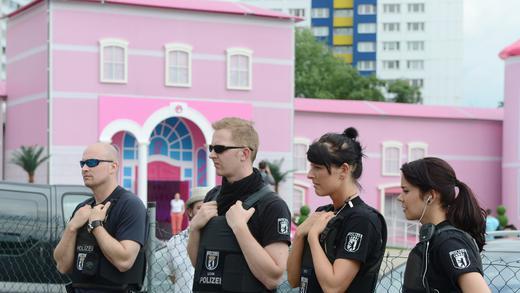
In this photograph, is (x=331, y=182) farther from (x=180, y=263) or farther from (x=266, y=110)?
(x=266, y=110)

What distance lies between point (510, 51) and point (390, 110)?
5978mm

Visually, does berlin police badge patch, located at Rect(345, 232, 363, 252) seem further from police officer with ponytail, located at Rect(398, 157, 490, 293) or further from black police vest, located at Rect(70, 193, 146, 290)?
black police vest, located at Rect(70, 193, 146, 290)

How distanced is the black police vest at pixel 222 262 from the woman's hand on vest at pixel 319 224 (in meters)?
0.45

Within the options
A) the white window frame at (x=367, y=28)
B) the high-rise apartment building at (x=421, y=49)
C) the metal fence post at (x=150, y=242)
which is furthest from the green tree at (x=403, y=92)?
the metal fence post at (x=150, y=242)

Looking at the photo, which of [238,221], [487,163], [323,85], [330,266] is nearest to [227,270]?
[238,221]

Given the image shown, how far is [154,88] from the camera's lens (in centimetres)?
3447

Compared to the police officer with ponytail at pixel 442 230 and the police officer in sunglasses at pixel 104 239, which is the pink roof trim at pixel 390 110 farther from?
the police officer with ponytail at pixel 442 230

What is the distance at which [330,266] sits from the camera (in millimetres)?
4324

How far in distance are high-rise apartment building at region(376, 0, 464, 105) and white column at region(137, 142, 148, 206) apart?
69.7m

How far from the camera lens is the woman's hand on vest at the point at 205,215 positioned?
482 centimetres

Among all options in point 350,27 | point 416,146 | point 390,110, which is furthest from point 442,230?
point 350,27

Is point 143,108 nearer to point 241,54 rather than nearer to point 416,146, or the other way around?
point 241,54

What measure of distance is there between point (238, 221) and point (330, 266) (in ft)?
1.89

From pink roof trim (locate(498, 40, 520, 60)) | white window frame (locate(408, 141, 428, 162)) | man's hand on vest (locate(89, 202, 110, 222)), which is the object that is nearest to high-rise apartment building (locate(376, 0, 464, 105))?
pink roof trim (locate(498, 40, 520, 60))
